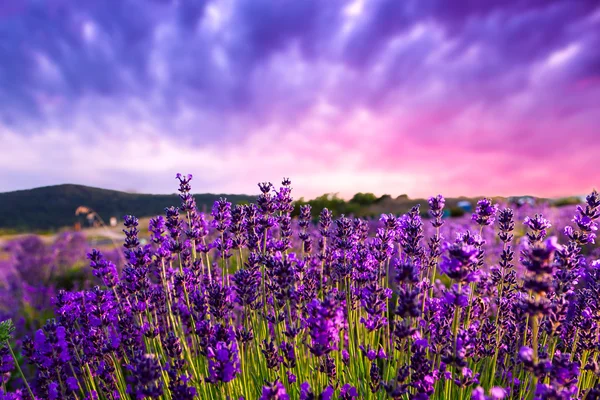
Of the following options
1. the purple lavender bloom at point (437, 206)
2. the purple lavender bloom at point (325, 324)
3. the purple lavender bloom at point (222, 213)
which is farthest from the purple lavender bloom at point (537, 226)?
the purple lavender bloom at point (222, 213)

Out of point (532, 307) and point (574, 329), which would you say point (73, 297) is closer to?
point (532, 307)

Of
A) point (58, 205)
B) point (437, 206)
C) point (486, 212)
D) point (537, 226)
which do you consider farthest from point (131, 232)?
point (58, 205)

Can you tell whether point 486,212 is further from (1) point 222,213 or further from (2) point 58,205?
(2) point 58,205

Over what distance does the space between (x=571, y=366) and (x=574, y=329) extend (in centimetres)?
144

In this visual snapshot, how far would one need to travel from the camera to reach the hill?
37375 millimetres

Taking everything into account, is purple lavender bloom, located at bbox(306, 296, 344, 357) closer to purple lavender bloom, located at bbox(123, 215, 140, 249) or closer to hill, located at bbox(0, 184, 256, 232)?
purple lavender bloom, located at bbox(123, 215, 140, 249)

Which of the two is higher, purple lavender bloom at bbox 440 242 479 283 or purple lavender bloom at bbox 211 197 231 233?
purple lavender bloom at bbox 211 197 231 233

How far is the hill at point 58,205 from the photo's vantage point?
37.4m

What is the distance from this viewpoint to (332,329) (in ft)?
6.57

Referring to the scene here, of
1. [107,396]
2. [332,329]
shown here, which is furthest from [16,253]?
[332,329]

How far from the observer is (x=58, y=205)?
39.7 metres

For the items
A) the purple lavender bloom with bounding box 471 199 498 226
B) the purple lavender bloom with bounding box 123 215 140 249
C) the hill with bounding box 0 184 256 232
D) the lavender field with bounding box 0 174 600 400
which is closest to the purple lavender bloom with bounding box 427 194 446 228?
the lavender field with bounding box 0 174 600 400

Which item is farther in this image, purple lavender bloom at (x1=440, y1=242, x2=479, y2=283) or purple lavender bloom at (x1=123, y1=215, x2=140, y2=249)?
purple lavender bloom at (x1=123, y1=215, x2=140, y2=249)

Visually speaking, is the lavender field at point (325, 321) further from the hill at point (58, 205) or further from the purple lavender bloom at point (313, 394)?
the hill at point (58, 205)
